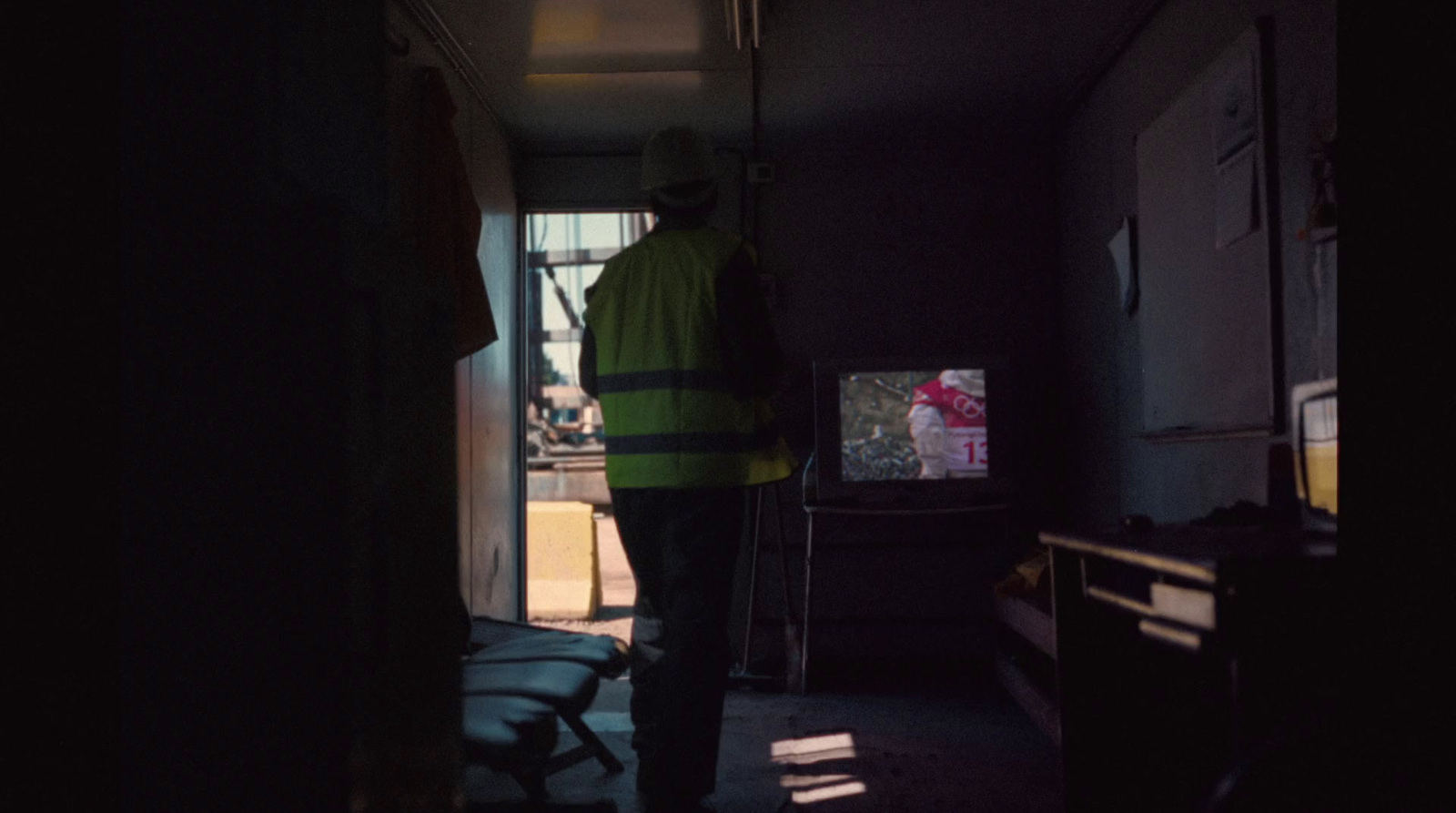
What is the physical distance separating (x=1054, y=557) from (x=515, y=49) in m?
2.79

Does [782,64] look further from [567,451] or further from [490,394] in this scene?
[567,451]

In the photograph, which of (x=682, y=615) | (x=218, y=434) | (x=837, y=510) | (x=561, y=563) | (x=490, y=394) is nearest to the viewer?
(x=218, y=434)

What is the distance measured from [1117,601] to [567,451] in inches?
277

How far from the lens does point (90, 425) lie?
29.3 inches

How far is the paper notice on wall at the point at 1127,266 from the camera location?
3850 mm

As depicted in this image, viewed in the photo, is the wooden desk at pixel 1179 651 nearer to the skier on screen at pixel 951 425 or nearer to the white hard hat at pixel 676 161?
the white hard hat at pixel 676 161

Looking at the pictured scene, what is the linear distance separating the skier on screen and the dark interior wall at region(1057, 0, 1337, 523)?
498 millimetres

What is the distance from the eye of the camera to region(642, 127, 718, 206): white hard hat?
2.61m

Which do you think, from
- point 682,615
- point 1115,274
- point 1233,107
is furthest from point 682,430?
point 1115,274

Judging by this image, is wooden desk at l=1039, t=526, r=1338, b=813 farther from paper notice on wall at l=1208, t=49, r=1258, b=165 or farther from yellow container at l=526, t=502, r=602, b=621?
yellow container at l=526, t=502, r=602, b=621

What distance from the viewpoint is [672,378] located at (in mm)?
2520

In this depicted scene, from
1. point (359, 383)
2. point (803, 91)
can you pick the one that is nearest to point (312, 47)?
point (359, 383)

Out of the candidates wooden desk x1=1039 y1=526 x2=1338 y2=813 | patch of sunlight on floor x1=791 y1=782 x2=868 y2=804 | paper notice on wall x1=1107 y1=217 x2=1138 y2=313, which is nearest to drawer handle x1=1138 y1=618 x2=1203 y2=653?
wooden desk x1=1039 y1=526 x2=1338 y2=813

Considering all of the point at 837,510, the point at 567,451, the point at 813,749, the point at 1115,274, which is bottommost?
the point at 813,749
